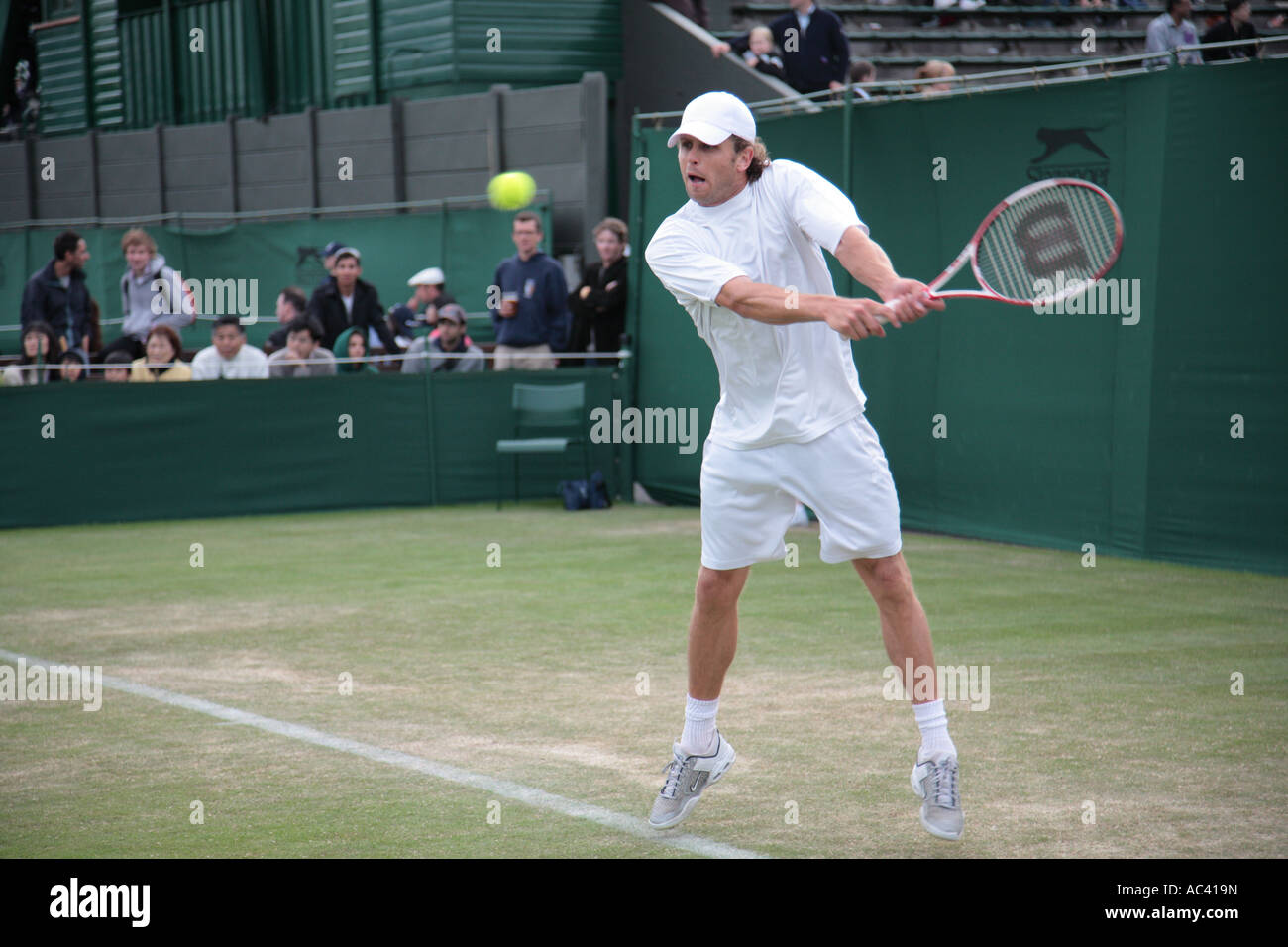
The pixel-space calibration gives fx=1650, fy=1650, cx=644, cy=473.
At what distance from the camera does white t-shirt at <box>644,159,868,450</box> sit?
4.96 m

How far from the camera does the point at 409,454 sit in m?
14.5

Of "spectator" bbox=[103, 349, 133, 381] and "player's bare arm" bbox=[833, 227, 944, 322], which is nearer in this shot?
"player's bare arm" bbox=[833, 227, 944, 322]

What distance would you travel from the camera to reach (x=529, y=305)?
48.5 ft

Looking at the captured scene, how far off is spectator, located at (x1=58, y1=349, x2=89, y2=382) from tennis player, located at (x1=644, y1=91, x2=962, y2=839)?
9.36m

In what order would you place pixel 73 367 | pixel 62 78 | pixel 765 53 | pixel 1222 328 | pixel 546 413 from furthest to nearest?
pixel 62 78, pixel 765 53, pixel 546 413, pixel 73 367, pixel 1222 328

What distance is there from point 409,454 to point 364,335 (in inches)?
47.2

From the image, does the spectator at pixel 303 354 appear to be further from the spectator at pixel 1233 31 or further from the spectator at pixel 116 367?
the spectator at pixel 1233 31

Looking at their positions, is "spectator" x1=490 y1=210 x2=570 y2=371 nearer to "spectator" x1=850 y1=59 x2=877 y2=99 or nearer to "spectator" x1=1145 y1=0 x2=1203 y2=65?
"spectator" x1=850 y1=59 x2=877 y2=99

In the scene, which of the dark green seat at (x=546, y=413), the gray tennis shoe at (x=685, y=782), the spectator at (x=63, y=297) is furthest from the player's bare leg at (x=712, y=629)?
the spectator at (x=63, y=297)

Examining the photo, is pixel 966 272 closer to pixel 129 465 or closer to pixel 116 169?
pixel 129 465

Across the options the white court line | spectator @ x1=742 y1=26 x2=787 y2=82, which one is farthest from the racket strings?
Result: spectator @ x1=742 y1=26 x2=787 y2=82

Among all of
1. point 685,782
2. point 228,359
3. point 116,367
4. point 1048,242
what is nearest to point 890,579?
point 685,782

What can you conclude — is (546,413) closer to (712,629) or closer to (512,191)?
(512,191)

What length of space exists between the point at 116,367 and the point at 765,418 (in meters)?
9.63
